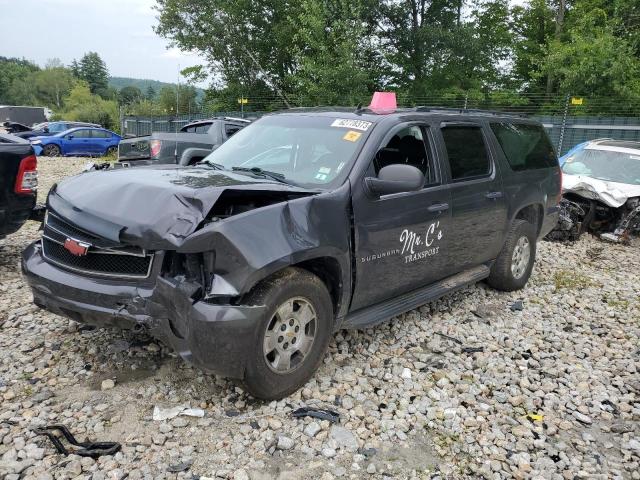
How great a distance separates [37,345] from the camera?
154 inches

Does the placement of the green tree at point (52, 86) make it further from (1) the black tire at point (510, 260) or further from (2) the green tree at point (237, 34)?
(1) the black tire at point (510, 260)

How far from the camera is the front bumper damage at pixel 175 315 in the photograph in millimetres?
2830

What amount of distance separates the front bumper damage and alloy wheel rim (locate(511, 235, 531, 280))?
3.70 m

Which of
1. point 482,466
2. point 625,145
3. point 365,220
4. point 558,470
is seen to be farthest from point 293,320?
point 625,145

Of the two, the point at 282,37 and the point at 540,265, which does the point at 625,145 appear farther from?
the point at 282,37

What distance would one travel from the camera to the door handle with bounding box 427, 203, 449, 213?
4.20m

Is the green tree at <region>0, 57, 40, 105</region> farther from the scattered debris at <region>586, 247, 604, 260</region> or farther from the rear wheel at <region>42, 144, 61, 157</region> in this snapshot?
the scattered debris at <region>586, 247, 604, 260</region>

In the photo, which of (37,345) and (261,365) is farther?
(37,345)

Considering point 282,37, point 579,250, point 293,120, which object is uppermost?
point 282,37

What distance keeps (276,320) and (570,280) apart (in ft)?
15.7

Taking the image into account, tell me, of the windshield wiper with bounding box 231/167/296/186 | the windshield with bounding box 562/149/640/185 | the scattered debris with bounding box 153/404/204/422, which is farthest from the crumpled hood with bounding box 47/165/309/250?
the windshield with bounding box 562/149/640/185

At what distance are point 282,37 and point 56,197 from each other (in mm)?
30519

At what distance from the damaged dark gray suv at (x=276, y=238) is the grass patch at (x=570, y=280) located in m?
1.99

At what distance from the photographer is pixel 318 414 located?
3197 millimetres
